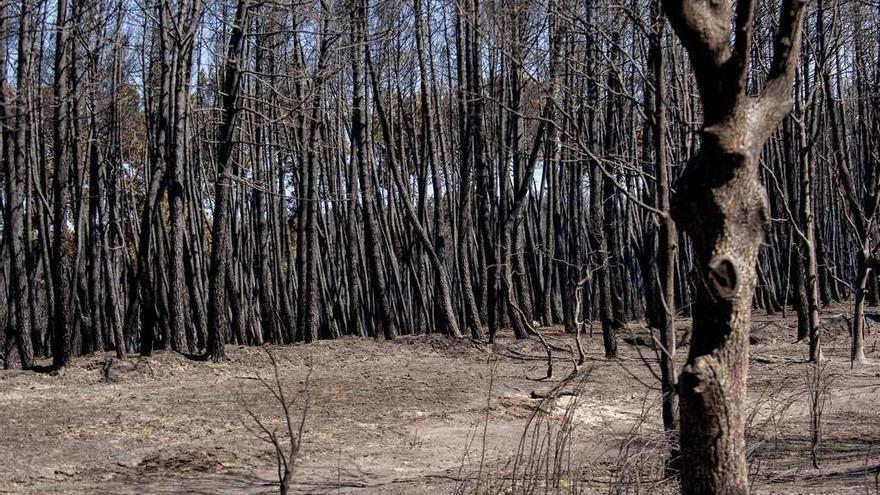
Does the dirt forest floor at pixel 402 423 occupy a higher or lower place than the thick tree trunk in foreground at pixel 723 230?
lower

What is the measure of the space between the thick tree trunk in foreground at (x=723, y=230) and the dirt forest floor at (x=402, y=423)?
1678 millimetres

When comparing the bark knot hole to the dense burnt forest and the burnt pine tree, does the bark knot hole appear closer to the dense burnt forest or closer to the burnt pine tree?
the dense burnt forest

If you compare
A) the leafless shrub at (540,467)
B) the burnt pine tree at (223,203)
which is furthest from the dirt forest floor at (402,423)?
the burnt pine tree at (223,203)

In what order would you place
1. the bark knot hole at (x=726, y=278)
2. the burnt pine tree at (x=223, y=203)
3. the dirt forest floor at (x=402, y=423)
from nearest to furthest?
the bark knot hole at (x=726, y=278) < the dirt forest floor at (x=402, y=423) < the burnt pine tree at (x=223, y=203)

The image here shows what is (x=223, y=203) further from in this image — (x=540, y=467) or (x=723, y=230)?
(x=723, y=230)

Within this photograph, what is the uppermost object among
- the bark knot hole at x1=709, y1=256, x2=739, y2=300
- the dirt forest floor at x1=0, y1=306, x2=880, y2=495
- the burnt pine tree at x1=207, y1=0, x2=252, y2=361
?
the burnt pine tree at x1=207, y1=0, x2=252, y2=361

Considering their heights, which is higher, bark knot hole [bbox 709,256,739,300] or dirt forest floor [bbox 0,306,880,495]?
bark knot hole [bbox 709,256,739,300]

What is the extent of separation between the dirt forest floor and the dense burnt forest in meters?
0.64

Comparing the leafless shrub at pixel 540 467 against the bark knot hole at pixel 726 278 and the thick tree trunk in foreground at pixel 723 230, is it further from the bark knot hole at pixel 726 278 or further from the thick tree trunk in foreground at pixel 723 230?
the bark knot hole at pixel 726 278

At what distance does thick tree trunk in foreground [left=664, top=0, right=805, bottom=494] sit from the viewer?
11.0ft

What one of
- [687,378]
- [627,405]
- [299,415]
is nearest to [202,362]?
[299,415]

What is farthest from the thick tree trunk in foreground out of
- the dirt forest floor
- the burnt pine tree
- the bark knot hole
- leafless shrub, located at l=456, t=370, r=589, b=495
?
the burnt pine tree

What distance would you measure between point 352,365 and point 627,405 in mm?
4517

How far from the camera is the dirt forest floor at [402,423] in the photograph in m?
6.99
